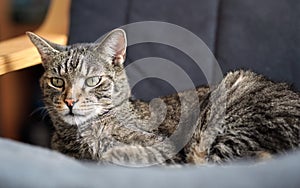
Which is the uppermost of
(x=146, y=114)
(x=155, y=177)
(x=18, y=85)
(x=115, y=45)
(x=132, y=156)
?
(x=18, y=85)

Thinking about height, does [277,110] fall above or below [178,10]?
below

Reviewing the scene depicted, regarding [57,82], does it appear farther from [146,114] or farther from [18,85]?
[18,85]

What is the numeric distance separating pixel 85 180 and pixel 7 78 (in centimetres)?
159

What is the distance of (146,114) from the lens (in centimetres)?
123

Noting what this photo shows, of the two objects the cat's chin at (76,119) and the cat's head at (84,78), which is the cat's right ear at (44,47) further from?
the cat's chin at (76,119)

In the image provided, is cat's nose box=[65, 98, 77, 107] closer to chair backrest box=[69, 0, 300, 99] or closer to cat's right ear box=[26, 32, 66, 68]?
cat's right ear box=[26, 32, 66, 68]

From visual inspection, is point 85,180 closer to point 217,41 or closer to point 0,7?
point 217,41

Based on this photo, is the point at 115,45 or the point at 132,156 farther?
the point at 115,45

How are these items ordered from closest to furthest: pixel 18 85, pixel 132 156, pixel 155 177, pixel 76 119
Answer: pixel 155 177 < pixel 132 156 < pixel 76 119 < pixel 18 85

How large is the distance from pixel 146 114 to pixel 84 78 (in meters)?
0.18

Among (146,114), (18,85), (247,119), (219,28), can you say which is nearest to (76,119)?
(146,114)

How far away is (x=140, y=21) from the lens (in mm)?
1458

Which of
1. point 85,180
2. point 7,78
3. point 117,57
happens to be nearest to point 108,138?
point 117,57

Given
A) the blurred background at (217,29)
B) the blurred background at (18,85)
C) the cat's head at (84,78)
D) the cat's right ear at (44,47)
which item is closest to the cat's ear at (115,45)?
the cat's head at (84,78)
